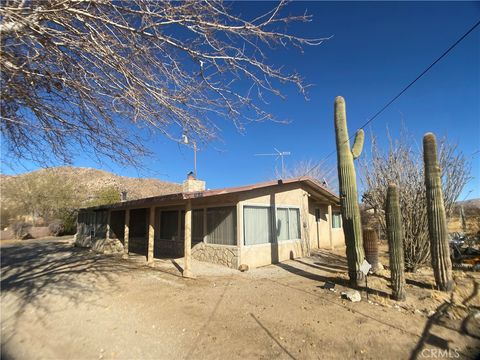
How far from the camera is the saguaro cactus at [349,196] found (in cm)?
717

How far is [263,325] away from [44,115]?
17.5 ft

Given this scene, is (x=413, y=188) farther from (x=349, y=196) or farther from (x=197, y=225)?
(x=197, y=225)

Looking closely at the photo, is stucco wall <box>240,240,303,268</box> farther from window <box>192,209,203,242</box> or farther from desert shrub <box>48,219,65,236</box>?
desert shrub <box>48,219,65,236</box>

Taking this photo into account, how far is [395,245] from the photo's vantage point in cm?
624

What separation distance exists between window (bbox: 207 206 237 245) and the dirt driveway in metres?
1.74

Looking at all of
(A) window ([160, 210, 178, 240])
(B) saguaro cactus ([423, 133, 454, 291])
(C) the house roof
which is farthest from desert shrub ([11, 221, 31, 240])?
(B) saguaro cactus ([423, 133, 454, 291])

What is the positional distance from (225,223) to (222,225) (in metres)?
0.17

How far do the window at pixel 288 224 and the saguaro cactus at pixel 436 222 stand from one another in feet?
18.5

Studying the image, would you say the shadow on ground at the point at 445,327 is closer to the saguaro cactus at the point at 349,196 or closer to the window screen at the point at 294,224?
the saguaro cactus at the point at 349,196

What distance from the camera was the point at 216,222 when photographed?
419 inches

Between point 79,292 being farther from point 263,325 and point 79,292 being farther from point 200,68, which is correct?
point 200,68

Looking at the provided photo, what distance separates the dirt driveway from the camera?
4.07 metres

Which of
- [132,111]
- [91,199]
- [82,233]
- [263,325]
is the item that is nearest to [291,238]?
[263,325]

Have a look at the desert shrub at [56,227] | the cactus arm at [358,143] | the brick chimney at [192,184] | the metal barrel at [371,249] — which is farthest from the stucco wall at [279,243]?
the desert shrub at [56,227]
